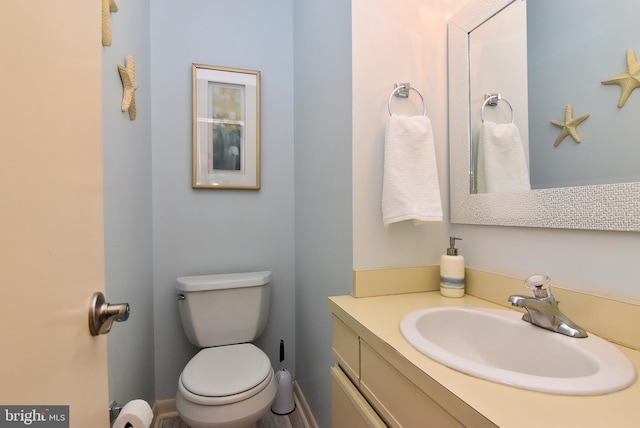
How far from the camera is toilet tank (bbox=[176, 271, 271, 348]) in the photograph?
1.48 meters

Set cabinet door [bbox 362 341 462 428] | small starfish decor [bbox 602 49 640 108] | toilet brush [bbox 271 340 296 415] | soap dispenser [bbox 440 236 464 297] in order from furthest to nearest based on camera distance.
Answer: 1. toilet brush [bbox 271 340 296 415]
2. soap dispenser [bbox 440 236 464 297]
3. small starfish decor [bbox 602 49 640 108]
4. cabinet door [bbox 362 341 462 428]

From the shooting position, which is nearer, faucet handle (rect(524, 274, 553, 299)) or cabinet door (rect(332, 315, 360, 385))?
faucet handle (rect(524, 274, 553, 299))

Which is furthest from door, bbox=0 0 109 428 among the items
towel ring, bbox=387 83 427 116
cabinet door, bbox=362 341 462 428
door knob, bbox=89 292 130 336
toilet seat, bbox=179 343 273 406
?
towel ring, bbox=387 83 427 116

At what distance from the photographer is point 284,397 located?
1604mm

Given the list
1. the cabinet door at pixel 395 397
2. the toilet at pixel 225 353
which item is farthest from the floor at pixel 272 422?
the cabinet door at pixel 395 397

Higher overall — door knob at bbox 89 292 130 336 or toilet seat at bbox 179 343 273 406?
door knob at bbox 89 292 130 336

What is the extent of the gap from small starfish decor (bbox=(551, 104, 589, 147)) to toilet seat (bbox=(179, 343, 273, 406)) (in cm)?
131

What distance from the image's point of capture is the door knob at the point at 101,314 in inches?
18.9

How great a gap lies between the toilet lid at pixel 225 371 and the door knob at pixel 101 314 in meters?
0.79

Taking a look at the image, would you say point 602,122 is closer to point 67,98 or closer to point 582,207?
point 582,207

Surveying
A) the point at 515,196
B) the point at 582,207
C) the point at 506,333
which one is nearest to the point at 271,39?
the point at 515,196

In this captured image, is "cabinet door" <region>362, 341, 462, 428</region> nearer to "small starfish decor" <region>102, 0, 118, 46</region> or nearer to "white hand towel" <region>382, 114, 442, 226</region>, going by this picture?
"white hand towel" <region>382, 114, 442, 226</region>

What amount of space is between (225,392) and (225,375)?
0.12m

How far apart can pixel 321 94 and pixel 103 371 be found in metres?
1.19
